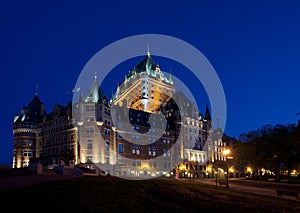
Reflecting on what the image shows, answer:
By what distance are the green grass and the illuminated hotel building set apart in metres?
46.3

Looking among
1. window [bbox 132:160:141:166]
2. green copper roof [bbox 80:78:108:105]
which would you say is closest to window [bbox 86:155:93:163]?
green copper roof [bbox 80:78:108:105]

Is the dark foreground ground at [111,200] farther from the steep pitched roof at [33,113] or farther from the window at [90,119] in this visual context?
the steep pitched roof at [33,113]

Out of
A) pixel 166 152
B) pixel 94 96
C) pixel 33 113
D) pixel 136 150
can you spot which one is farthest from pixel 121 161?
pixel 33 113

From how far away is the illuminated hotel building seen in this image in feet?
284

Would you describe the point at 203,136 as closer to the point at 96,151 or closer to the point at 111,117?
the point at 111,117

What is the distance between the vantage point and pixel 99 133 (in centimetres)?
8625

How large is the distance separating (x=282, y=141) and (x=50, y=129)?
67.3m

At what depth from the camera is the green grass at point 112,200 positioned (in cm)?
1966

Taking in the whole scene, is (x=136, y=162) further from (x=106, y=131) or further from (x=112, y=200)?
(x=112, y=200)

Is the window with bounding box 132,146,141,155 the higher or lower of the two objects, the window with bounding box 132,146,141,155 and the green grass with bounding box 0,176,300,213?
the higher

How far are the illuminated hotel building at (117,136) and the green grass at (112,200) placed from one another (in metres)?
46.3

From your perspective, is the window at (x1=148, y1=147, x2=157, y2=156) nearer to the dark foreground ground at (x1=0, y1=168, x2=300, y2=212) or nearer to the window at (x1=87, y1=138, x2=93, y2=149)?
the window at (x1=87, y1=138, x2=93, y2=149)

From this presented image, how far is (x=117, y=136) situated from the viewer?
97.5 m

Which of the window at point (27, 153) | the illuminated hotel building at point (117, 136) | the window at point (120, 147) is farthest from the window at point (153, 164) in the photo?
the window at point (27, 153)
